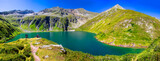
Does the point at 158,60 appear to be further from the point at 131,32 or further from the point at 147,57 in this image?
the point at 131,32

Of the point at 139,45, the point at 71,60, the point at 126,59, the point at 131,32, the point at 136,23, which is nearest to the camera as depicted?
the point at 71,60

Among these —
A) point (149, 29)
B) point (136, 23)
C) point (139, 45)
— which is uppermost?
point (136, 23)

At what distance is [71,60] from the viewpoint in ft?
111

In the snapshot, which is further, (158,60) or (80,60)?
(80,60)

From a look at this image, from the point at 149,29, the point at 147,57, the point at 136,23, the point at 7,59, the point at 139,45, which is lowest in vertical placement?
the point at 139,45

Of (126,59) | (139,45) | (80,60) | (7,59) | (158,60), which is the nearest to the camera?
(7,59)

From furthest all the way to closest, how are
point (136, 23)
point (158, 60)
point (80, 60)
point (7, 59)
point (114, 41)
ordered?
point (136, 23), point (114, 41), point (80, 60), point (158, 60), point (7, 59)

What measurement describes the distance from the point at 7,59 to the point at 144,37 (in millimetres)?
125354

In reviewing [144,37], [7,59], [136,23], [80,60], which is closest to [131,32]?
[144,37]

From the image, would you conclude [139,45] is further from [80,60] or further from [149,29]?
[80,60]

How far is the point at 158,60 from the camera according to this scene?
31547 millimetres

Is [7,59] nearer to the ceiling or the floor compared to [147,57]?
nearer to the ceiling

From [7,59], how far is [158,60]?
199ft

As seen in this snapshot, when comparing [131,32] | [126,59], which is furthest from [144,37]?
[126,59]
